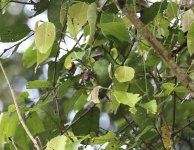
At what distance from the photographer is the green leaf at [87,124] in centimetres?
91

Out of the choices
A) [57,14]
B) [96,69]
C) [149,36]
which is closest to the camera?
[149,36]

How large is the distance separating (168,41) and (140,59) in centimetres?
6

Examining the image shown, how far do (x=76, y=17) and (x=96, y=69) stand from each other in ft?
0.29

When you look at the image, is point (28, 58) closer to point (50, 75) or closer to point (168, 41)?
point (50, 75)

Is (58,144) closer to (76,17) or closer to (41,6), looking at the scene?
(76,17)

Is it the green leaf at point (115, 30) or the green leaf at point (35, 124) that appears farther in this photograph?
the green leaf at point (35, 124)

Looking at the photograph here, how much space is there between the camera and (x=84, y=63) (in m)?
0.79

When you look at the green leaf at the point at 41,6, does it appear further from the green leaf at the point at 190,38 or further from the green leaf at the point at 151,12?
the green leaf at the point at 190,38

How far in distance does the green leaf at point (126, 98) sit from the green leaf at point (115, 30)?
10 centimetres

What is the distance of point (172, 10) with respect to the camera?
2.75 ft

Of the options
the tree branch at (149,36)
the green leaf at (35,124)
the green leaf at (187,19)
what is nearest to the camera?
the tree branch at (149,36)

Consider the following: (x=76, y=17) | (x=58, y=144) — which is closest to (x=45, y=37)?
(x=76, y=17)

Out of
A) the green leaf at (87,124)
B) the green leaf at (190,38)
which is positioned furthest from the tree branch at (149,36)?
the green leaf at (87,124)

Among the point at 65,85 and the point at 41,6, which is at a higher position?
the point at 41,6
